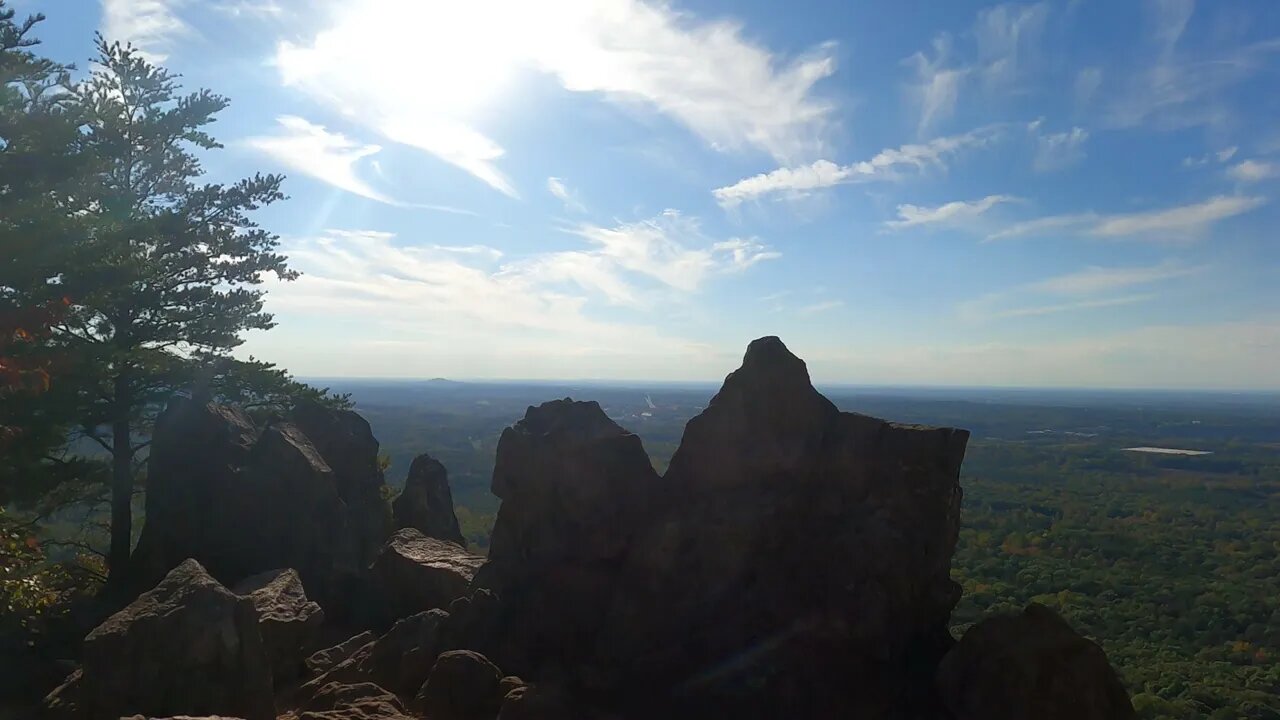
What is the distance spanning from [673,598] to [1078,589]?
65487mm

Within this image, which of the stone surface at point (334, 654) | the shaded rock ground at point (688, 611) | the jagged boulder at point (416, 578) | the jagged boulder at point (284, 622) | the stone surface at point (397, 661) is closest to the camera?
the shaded rock ground at point (688, 611)

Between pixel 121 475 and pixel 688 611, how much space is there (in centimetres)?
1716

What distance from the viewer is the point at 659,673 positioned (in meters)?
11.5

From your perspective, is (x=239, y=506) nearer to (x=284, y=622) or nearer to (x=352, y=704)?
(x=284, y=622)

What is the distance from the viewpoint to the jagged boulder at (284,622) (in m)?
12.3

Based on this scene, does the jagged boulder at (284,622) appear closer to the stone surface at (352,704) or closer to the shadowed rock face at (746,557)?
the stone surface at (352,704)

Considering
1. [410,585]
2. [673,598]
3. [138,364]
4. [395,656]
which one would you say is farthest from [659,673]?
[138,364]

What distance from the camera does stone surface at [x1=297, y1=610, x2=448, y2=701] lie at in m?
12.1

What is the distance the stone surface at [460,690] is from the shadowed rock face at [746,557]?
0.99 m

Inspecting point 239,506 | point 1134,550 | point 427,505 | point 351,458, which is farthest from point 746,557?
point 1134,550

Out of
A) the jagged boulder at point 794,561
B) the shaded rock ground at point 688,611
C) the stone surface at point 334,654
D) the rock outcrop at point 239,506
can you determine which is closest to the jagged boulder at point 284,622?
the shaded rock ground at point 688,611

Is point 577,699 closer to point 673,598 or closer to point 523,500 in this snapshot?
point 673,598

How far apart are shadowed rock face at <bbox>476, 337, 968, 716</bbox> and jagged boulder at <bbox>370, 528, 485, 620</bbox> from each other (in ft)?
8.54

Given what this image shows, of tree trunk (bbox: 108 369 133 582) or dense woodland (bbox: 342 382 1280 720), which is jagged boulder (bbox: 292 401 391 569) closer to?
tree trunk (bbox: 108 369 133 582)
